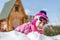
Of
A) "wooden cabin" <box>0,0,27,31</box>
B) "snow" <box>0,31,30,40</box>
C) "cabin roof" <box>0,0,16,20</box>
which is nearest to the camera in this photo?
"snow" <box>0,31,30,40</box>

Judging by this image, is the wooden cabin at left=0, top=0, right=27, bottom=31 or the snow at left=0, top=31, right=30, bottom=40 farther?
the wooden cabin at left=0, top=0, right=27, bottom=31

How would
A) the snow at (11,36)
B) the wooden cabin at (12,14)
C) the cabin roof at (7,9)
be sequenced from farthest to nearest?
1. the cabin roof at (7,9)
2. the wooden cabin at (12,14)
3. the snow at (11,36)

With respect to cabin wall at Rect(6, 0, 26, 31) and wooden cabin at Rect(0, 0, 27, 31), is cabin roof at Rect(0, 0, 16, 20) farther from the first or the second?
cabin wall at Rect(6, 0, 26, 31)

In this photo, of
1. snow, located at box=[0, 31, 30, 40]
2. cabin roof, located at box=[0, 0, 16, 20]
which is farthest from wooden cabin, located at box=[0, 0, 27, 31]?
snow, located at box=[0, 31, 30, 40]

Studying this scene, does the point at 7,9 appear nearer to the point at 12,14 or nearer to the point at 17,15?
the point at 12,14

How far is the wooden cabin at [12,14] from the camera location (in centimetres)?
1003

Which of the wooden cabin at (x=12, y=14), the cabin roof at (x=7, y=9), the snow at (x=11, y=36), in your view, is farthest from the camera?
the cabin roof at (x=7, y=9)

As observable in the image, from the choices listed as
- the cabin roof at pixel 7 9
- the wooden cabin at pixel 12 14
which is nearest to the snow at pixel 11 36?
the wooden cabin at pixel 12 14

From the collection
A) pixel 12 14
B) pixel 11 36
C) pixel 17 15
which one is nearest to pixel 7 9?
pixel 12 14

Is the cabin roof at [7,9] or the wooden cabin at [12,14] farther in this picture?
the cabin roof at [7,9]

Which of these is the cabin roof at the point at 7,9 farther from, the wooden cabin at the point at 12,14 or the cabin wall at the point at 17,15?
the cabin wall at the point at 17,15

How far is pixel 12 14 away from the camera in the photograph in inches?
412

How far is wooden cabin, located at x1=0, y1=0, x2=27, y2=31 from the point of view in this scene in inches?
395

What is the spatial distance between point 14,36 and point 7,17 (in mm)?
10002
